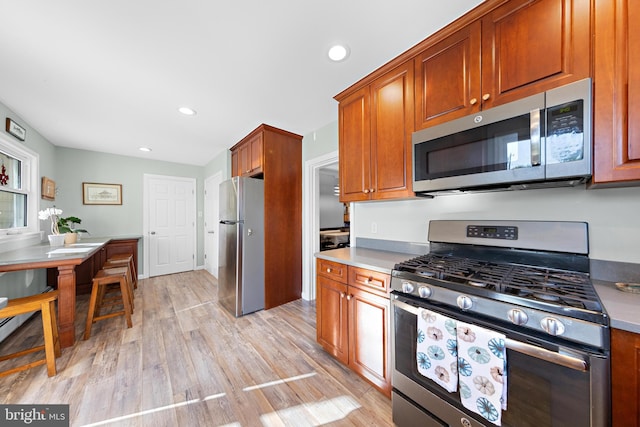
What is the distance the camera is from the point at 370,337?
1602mm

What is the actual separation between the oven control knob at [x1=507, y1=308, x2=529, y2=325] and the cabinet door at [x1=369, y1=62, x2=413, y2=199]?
91cm

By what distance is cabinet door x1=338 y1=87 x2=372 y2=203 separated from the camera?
1.94 meters

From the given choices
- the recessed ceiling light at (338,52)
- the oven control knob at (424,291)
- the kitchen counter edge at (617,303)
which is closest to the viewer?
the kitchen counter edge at (617,303)

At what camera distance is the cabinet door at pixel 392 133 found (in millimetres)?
1657

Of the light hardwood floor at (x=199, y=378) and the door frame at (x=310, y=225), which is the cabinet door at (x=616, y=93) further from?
the door frame at (x=310, y=225)

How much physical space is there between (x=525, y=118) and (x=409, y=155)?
64cm

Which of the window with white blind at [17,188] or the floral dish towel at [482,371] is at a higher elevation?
the window with white blind at [17,188]

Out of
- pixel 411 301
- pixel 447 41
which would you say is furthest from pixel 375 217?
pixel 447 41

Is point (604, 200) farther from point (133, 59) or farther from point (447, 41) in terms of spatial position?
point (133, 59)

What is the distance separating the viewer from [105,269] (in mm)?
2738

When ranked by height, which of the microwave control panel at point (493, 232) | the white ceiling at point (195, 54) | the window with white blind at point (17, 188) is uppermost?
the white ceiling at point (195, 54)

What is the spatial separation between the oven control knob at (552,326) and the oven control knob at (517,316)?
0.05 metres

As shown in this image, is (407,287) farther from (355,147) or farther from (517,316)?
(355,147)

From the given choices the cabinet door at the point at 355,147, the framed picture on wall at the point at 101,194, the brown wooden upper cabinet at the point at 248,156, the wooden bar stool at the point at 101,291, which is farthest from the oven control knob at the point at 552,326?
the framed picture on wall at the point at 101,194
